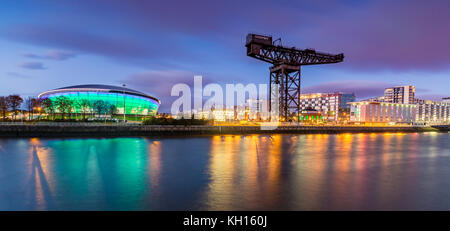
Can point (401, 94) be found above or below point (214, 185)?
above

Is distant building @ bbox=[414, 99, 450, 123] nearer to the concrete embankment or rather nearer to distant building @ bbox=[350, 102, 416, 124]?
distant building @ bbox=[350, 102, 416, 124]

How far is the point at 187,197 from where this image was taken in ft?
26.9

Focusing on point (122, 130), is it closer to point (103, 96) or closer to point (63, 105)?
point (63, 105)

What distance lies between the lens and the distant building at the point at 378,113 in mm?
75188

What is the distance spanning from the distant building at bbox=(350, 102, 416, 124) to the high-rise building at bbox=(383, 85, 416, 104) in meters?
68.8

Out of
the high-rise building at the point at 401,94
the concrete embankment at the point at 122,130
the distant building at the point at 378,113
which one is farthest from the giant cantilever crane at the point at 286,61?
the high-rise building at the point at 401,94

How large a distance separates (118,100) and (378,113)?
91.2 metres

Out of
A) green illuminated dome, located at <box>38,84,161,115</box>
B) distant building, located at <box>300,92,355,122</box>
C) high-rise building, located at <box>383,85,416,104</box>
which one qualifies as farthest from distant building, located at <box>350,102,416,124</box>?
green illuminated dome, located at <box>38,84,161,115</box>

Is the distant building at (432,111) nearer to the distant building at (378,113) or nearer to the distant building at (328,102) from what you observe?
the distant building at (328,102)

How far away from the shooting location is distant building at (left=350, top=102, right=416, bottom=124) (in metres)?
75.2

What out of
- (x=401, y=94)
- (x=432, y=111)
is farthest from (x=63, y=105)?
(x=432, y=111)

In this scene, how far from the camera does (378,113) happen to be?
75750 millimetres

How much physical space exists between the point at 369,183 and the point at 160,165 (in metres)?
11.5
